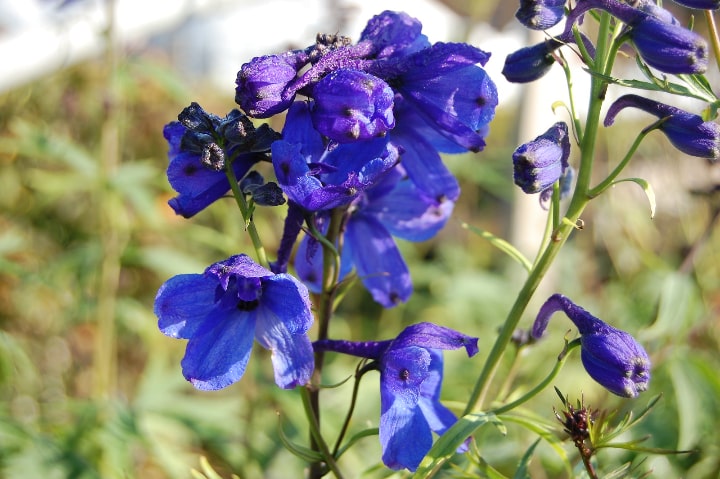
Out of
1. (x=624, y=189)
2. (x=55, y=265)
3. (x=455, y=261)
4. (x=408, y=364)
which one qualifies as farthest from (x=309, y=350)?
(x=624, y=189)

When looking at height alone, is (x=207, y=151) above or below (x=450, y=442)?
above

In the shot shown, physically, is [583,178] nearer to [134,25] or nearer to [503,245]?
[503,245]

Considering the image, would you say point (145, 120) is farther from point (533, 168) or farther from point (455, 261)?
point (533, 168)

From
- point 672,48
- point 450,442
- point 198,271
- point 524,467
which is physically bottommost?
point 198,271

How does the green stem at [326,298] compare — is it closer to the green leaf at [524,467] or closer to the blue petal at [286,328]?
the blue petal at [286,328]

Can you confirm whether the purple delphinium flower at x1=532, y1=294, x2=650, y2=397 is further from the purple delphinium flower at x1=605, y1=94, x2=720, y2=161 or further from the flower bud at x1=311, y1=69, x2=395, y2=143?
the flower bud at x1=311, y1=69, x2=395, y2=143

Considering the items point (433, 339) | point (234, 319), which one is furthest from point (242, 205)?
point (433, 339)

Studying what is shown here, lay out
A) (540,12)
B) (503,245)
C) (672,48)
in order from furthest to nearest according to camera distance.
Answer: (503,245) < (540,12) < (672,48)
